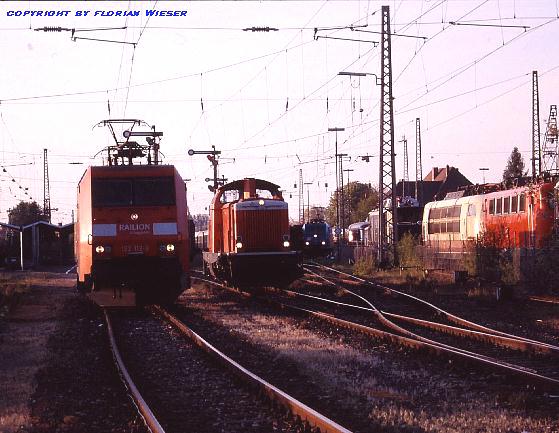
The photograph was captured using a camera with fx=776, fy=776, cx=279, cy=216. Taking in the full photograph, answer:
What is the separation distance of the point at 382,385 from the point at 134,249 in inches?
426

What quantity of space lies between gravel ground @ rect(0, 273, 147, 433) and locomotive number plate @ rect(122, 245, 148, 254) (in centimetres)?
188

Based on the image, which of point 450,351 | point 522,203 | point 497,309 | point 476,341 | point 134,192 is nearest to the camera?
point 450,351

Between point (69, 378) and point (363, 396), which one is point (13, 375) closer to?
point (69, 378)

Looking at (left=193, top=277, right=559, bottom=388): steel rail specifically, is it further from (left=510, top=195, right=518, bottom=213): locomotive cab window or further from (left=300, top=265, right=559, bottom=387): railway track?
(left=510, top=195, right=518, bottom=213): locomotive cab window

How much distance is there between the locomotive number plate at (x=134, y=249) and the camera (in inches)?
770

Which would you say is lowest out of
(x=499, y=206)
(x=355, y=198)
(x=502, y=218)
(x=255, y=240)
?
(x=255, y=240)

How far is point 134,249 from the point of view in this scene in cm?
1961

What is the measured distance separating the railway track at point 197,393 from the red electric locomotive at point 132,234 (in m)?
4.15

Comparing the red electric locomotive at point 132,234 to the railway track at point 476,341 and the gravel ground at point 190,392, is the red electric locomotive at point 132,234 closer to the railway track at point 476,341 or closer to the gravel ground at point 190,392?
the gravel ground at point 190,392

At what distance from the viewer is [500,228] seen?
99.0 feet

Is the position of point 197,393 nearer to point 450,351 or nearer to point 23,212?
point 450,351

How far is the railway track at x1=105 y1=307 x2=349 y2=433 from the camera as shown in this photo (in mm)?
8078

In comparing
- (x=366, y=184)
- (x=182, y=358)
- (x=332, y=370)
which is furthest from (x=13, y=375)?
(x=366, y=184)

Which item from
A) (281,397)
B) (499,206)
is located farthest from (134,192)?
(499,206)
